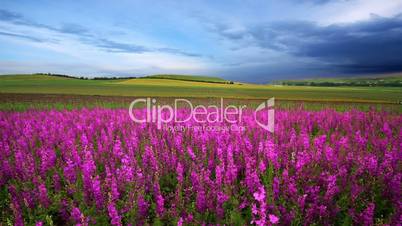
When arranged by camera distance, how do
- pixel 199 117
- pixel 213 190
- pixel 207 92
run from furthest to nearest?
pixel 207 92 → pixel 199 117 → pixel 213 190

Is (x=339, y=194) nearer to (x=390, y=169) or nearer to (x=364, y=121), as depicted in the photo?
(x=390, y=169)

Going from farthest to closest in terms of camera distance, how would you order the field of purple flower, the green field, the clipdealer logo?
1. the green field
2. the clipdealer logo
3. the field of purple flower

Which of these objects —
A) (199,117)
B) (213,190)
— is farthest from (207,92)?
(213,190)

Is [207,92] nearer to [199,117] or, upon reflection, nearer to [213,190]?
[199,117]

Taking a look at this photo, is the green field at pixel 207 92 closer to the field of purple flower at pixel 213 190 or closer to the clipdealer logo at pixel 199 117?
the clipdealer logo at pixel 199 117

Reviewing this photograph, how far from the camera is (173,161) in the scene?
4266mm

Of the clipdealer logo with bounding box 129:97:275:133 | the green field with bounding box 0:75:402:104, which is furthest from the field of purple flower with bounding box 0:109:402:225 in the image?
the green field with bounding box 0:75:402:104

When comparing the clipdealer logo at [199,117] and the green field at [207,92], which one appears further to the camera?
the green field at [207,92]

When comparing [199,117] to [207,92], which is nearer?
[199,117]

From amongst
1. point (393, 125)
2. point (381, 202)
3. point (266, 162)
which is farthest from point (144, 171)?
point (393, 125)

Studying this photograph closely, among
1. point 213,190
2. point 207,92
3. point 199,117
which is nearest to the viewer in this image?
point 213,190

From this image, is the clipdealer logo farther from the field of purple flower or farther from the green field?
the green field

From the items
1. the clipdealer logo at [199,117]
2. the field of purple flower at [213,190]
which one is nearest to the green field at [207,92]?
the clipdealer logo at [199,117]

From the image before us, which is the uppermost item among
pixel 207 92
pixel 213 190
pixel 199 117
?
pixel 207 92
